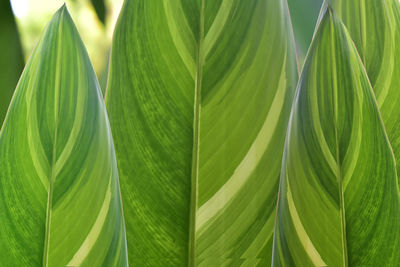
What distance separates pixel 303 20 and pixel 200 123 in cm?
43

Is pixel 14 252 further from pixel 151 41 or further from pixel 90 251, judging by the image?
pixel 151 41

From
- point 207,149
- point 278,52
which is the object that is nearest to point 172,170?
point 207,149

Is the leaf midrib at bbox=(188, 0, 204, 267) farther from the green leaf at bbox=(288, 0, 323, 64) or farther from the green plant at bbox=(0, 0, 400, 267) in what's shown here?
the green leaf at bbox=(288, 0, 323, 64)

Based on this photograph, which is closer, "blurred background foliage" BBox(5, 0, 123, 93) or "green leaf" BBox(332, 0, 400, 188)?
"green leaf" BBox(332, 0, 400, 188)

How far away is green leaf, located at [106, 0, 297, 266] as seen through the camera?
14.3 inches

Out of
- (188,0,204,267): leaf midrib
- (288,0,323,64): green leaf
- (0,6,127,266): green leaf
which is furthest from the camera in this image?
(288,0,323,64): green leaf

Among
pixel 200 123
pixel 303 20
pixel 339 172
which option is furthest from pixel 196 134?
pixel 303 20

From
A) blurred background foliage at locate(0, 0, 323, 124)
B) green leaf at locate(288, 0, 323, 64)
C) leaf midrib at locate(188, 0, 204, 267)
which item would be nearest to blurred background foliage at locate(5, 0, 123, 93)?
blurred background foliage at locate(0, 0, 323, 124)

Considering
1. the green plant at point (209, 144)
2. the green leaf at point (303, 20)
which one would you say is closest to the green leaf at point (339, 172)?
the green plant at point (209, 144)

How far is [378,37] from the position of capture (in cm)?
44

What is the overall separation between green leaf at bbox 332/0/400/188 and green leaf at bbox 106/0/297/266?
10 centimetres

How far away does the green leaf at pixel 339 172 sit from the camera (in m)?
0.24

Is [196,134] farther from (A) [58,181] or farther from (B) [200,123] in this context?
(A) [58,181]

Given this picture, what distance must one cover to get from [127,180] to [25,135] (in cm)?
15
